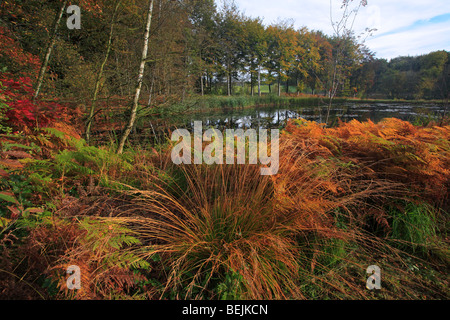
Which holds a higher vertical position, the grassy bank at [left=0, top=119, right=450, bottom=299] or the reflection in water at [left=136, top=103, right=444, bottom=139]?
the reflection in water at [left=136, top=103, right=444, bottom=139]

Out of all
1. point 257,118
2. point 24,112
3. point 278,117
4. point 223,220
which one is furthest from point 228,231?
point 257,118

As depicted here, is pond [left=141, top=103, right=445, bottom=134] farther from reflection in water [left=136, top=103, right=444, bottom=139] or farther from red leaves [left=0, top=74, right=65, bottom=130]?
red leaves [left=0, top=74, right=65, bottom=130]

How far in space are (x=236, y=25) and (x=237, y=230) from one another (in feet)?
94.3

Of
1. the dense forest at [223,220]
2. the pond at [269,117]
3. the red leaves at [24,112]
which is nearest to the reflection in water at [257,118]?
the pond at [269,117]

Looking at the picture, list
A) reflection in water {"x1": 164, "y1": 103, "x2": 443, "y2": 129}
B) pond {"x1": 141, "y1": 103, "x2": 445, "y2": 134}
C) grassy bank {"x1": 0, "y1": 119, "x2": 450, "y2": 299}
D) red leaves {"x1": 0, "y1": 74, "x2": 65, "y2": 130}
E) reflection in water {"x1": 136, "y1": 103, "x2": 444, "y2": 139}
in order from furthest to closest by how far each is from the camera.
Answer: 1. reflection in water {"x1": 164, "y1": 103, "x2": 443, "y2": 129}
2. pond {"x1": 141, "y1": 103, "x2": 445, "y2": 134}
3. reflection in water {"x1": 136, "y1": 103, "x2": 444, "y2": 139}
4. red leaves {"x1": 0, "y1": 74, "x2": 65, "y2": 130}
5. grassy bank {"x1": 0, "y1": 119, "x2": 450, "y2": 299}

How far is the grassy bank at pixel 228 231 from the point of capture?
1.17 meters

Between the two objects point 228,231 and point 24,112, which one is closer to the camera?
point 228,231

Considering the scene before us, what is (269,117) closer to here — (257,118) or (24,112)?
(257,118)

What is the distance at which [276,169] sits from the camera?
5.72 ft

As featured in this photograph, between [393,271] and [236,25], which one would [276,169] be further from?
[236,25]

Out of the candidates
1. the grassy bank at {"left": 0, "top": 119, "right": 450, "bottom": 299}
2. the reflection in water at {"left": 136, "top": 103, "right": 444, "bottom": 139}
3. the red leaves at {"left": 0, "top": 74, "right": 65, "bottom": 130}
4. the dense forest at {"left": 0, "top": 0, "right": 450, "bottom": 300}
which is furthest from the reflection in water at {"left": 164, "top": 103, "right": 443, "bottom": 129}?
the grassy bank at {"left": 0, "top": 119, "right": 450, "bottom": 299}

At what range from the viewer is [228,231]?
1500 millimetres

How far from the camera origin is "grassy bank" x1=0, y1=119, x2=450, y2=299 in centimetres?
117

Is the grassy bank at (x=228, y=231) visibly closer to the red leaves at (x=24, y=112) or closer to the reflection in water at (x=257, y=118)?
the red leaves at (x=24, y=112)
